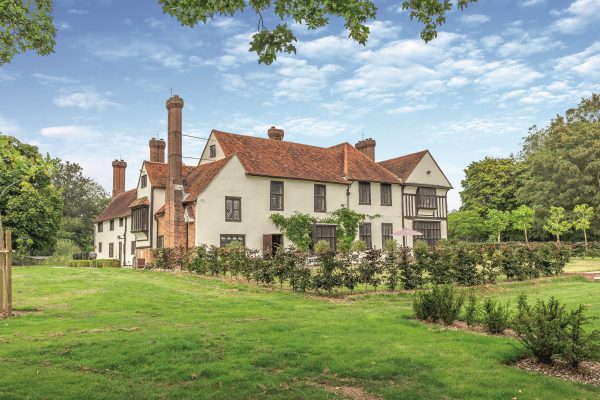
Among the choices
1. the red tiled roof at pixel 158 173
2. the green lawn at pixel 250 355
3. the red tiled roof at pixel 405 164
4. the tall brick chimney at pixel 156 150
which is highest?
the tall brick chimney at pixel 156 150

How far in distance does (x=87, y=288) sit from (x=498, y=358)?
15.9 meters

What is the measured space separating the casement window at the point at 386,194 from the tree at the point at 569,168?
23805 mm

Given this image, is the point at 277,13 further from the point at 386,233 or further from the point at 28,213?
the point at 28,213

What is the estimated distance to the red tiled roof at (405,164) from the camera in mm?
40312

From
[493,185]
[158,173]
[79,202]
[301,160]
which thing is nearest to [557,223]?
[493,185]

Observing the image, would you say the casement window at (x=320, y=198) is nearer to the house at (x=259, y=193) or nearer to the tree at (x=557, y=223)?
the house at (x=259, y=193)

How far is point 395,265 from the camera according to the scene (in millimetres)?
18375

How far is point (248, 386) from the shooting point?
6.70 m

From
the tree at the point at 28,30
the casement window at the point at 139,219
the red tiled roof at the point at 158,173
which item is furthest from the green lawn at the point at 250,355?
the casement window at the point at 139,219

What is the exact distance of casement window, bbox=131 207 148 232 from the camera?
116 ft

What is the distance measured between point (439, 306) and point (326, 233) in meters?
24.0

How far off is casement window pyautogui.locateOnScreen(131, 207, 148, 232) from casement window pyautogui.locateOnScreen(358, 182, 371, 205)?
15991 millimetres

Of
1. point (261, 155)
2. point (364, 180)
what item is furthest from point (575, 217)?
point (261, 155)

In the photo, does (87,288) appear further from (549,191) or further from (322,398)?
(549,191)
